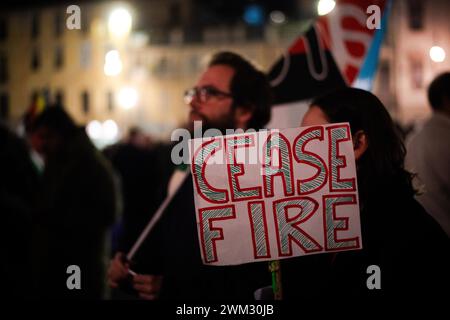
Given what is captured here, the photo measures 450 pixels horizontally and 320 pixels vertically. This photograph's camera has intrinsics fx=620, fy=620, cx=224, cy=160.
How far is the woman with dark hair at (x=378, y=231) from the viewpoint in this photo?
1.98 meters

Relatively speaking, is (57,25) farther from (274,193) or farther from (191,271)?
(274,193)

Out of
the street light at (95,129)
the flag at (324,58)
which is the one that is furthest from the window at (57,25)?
the flag at (324,58)

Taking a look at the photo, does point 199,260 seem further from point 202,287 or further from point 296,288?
point 296,288

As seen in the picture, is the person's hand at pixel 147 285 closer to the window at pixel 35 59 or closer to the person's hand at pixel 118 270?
the person's hand at pixel 118 270

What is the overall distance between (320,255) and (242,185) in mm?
389

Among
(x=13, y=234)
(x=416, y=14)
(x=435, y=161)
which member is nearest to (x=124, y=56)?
(x=416, y=14)

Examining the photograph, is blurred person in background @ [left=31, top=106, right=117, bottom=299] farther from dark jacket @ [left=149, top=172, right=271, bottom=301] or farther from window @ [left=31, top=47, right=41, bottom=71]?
window @ [left=31, top=47, right=41, bottom=71]

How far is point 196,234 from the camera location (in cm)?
257

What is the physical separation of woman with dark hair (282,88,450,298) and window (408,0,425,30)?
36417mm

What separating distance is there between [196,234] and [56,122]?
240 cm

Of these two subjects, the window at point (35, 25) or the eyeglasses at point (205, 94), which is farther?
the window at point (35, 25)

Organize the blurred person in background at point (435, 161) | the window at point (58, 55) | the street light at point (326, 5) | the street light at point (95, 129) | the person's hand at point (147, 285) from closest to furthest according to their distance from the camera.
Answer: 1. the person's hand at point (147, 285)
2. the blurred person in background at point (435, 161)
3. the street light at point (326, 5)
4. the street light at point (95, 129)
5. the window at point (58, 55)

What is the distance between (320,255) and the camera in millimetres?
2223

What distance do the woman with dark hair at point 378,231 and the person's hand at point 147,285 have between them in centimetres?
71
